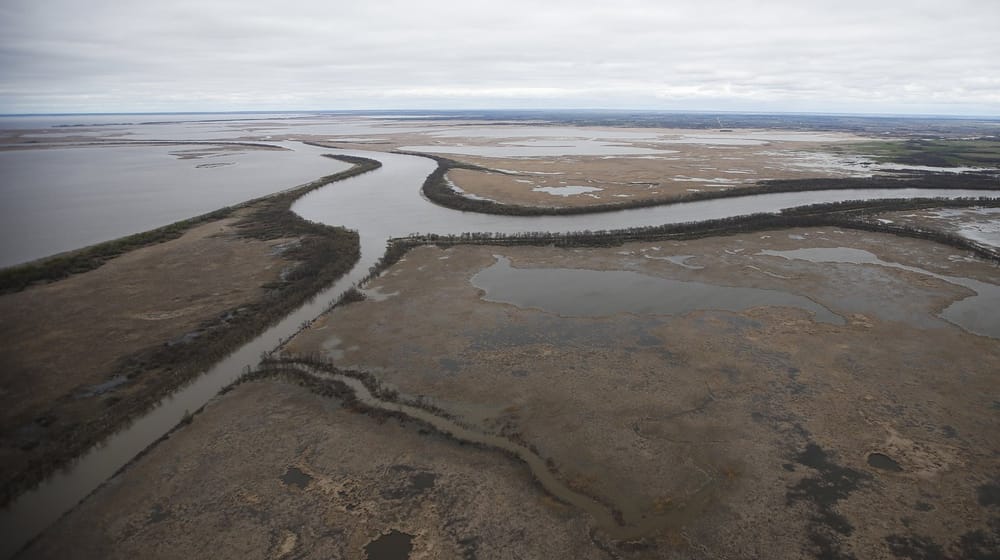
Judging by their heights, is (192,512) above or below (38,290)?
below

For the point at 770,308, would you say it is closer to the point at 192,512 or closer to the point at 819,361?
the point at 819,361

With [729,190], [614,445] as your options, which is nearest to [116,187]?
[614,445]

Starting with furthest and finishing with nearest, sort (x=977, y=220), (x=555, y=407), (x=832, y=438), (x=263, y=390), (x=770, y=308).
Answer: (x=977, y=220)
(x=770, y=308)
(x=263, y=390)
(x=555, y=407)
(x=832, y=438)

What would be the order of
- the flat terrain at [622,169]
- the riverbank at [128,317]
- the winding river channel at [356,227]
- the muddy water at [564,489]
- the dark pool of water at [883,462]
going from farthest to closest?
the flat terrain at [622,169], the riverbank at [128,317], the dark pool of water at [883,462], the winding river channel at [356,227], the muddy water at [564,489]

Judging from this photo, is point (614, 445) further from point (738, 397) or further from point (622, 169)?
point (622, 169)

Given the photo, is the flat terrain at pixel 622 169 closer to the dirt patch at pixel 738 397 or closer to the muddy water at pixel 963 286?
the muddy water at pixel 963 286

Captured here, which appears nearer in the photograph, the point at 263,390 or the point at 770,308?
the point at 263,390

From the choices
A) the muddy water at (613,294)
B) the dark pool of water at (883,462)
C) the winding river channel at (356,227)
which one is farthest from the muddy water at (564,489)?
the muddy water at (613,294)

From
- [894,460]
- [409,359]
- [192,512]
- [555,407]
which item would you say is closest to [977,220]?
[894,460]
